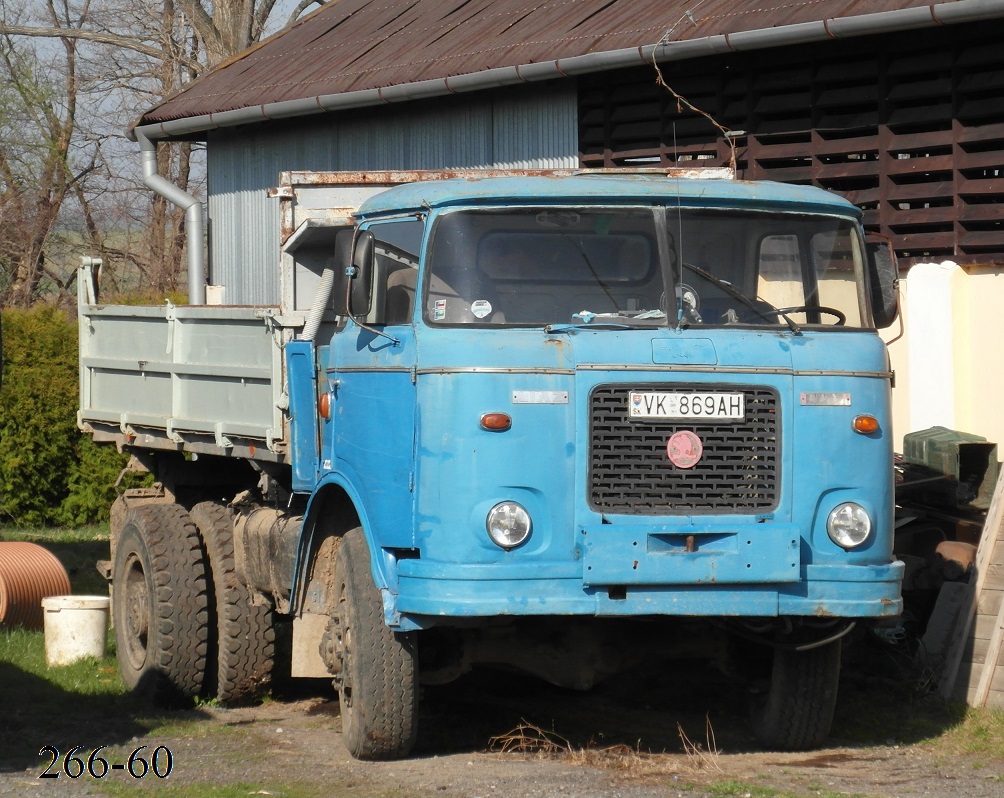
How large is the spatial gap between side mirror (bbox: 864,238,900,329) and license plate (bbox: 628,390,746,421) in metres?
0.99

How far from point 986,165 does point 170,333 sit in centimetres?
556

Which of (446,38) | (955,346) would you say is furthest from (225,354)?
(446,38)

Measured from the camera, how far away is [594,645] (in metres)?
6.72

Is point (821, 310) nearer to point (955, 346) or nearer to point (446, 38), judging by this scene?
point (955, 346)

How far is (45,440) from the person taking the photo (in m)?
17.3

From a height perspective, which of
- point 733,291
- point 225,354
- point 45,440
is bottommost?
point 45,440

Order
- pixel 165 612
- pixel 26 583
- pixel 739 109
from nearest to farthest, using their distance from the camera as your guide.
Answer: pixel 165 612
pixel 26 583
pixel 739 109

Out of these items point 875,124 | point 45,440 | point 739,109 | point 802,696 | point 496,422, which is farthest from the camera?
point 45,440

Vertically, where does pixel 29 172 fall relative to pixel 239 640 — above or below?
above

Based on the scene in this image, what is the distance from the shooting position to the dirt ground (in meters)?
6.29

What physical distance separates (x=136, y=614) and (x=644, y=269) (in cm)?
437

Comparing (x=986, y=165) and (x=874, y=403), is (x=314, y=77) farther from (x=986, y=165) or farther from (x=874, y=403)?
(x=874, y=403)

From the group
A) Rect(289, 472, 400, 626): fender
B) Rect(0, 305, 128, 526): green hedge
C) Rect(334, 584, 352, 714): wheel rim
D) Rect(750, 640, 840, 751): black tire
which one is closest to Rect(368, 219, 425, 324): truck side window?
Rect(289, 472, 400, 626): fender

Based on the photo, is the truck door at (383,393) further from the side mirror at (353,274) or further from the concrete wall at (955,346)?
the concrete wall at (955,346)
